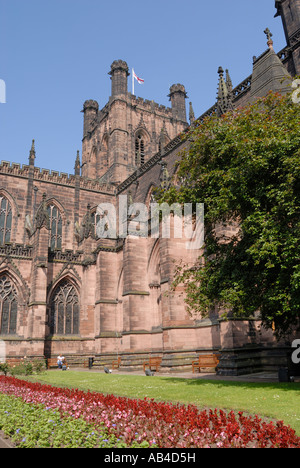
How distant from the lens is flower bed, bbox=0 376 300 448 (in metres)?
4.57

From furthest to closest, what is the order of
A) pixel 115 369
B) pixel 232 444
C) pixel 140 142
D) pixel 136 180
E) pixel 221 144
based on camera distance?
1. pixel 140 142
2. pixel 136 180
3. pixel 115 369
4. pixel 221 144
5. pixel 232 444

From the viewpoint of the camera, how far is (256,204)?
10852 mm

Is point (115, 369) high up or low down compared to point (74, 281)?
down

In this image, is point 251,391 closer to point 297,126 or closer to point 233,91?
point 297,126

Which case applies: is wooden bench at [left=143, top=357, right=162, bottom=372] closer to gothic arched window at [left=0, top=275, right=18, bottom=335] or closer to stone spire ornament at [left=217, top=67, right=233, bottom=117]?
gothic arched window at [left=0, top=275, right=18, bottom=335]

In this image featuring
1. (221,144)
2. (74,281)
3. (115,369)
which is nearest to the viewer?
(221,144)

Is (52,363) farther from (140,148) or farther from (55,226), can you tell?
(140,148)

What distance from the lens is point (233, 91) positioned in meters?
23.9

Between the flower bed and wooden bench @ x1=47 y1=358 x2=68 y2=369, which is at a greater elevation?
the flower bed

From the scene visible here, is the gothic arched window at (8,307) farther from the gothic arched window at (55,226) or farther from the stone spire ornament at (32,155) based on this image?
the stone spire ornament at (32,155)

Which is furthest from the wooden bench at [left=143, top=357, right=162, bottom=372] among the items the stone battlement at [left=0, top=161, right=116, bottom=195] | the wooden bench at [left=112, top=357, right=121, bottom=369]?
the stone battlement at [left=0, top=161, right=116, bottom=195]

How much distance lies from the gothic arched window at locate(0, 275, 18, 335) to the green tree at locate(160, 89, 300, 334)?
56.0 ft

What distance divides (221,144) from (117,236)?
1806 centimetres
